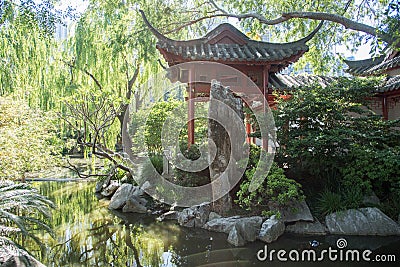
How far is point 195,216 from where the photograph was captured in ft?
18.1

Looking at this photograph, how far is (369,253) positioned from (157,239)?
2716mm

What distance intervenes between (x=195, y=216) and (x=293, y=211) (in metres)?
1.51

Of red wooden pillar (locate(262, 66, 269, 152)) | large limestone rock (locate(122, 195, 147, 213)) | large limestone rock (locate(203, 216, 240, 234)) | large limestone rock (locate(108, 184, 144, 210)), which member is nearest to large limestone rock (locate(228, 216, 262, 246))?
large limestone rock (locate(203, 216, 240, 234))

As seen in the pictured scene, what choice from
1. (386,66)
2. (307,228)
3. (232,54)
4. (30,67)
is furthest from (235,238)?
(30,67)

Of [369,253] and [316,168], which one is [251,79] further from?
[369,253]

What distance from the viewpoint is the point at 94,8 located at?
386 inches

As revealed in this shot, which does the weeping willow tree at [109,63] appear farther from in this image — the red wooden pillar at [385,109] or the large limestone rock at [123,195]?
the red wooden pillar at [385,109]

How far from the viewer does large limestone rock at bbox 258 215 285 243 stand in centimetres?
465

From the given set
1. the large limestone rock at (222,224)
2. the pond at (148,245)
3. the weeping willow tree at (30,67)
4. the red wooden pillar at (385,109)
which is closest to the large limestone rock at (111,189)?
the pond at (148,245)

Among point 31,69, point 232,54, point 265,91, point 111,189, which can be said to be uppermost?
point 31,69

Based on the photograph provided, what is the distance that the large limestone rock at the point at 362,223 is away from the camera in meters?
4.89

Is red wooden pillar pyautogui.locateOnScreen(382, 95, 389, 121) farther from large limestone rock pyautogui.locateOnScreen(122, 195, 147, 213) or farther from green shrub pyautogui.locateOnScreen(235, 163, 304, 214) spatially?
large limestone rock pyautogui.locateOnScreen(122, 195, 147, 213)

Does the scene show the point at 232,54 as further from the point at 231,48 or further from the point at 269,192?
A: the point at 269,192

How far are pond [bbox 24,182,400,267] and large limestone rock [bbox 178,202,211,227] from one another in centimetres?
15
